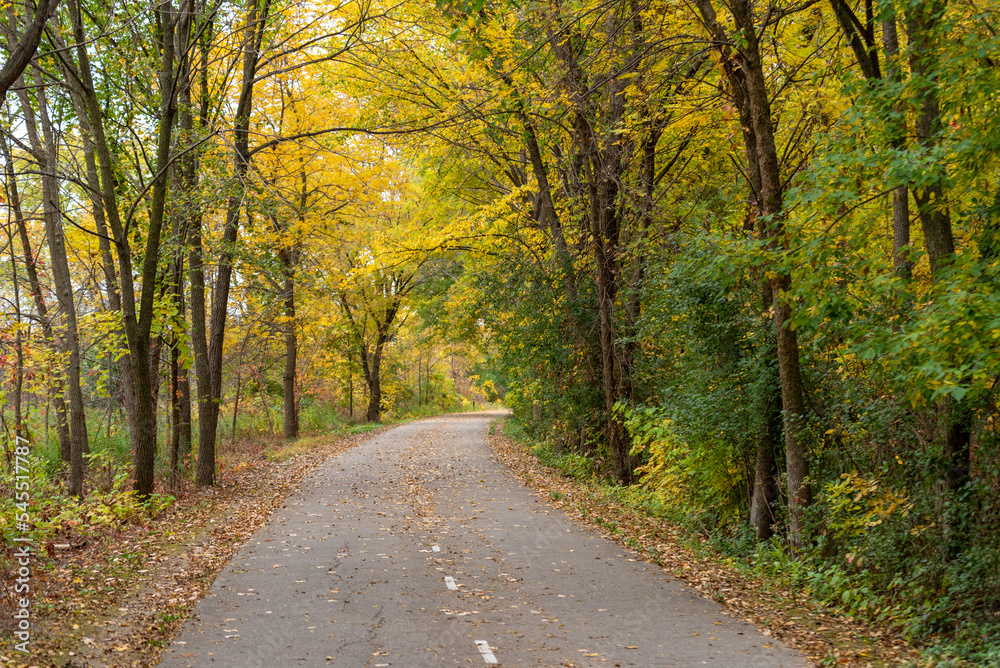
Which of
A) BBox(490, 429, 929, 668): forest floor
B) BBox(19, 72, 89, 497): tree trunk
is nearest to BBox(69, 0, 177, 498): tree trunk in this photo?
BBox(19, 72, 89, 497): tree trunk

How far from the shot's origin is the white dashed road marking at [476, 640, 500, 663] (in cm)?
548

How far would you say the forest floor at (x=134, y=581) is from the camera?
553cm

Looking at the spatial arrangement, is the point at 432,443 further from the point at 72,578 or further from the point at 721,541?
the point at 72,578

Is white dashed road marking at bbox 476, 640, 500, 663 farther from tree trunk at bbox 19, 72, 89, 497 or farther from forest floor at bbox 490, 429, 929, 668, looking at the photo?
tree trunk at bbox 19, 72, 89, 497

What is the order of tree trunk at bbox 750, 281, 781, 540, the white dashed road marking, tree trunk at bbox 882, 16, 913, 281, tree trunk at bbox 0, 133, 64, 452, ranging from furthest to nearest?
tree trunk at bbox 0, 133, 64, 452, tree trunk at bbox 750, 281, 781, 540, tree trunk at bbox 882, 16, 913, 281, the white dashed road marking

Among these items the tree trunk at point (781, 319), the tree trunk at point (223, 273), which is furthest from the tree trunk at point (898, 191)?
the tree trunk at point (223, 273)

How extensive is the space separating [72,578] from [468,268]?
1510 centimetres

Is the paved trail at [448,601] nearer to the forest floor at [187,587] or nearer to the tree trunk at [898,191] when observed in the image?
the forest floor at [187,587]

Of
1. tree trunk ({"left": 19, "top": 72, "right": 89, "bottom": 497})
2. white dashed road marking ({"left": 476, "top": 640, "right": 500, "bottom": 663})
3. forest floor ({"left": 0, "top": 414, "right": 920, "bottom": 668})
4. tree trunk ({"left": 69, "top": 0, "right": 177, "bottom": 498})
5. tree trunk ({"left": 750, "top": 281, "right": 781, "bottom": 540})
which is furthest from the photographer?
tree trunk ({"left": 19, "top": 72, "right": 89, "bottom": 497})

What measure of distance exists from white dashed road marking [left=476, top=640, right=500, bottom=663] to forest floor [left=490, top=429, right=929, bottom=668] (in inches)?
94.3

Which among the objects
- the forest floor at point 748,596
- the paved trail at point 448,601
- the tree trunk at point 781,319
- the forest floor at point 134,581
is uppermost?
the tree trunk at point 781,319

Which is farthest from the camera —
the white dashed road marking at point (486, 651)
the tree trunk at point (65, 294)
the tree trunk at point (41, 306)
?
the tree trunk at point (41, 306)

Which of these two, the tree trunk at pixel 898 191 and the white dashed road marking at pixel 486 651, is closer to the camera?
the white dashed road marking at pixel 486 651

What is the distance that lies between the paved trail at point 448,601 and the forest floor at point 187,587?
0.24 m
